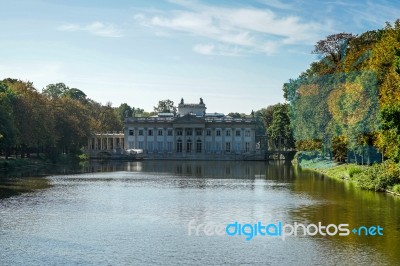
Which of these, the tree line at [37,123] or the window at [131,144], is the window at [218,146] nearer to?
the tree line at [37,123]

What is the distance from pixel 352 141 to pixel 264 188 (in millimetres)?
13421

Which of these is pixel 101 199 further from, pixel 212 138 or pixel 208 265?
pixel 212 138

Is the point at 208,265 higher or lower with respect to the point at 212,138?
lower

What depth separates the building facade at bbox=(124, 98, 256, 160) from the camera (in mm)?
160125

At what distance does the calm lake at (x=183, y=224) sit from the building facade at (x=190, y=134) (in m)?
105

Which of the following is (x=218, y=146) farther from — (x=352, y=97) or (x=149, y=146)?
(x=352, y=97)

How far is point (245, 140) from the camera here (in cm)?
16100

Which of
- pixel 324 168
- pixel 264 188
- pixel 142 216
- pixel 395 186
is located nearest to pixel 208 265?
pixel 142 216

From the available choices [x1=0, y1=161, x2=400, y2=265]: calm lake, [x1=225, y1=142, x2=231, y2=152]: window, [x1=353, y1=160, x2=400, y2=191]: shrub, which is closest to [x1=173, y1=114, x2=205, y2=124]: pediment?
[x1=225, y1=142, x2=231, y2=152]: window

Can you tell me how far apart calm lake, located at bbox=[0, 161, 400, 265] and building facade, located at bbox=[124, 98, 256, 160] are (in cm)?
10530

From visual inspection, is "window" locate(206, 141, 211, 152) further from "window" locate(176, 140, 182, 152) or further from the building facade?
"window" locate(176, 140, 182, 152)

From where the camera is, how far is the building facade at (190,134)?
160m

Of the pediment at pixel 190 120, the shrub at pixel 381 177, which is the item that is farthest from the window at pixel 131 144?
the shrub at pixel 381 177

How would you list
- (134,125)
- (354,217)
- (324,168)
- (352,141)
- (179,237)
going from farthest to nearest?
(134,125) → (324,168) → (352,141) → (354,217) → (179,237)
